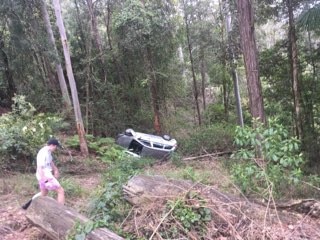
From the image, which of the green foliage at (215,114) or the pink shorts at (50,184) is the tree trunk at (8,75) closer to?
the green foliage at (215,114)

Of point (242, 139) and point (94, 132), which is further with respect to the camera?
point (94, 132)

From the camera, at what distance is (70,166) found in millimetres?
12016

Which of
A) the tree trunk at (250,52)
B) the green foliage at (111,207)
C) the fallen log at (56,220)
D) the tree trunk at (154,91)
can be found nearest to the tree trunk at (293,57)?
the tree trunk at (250,52)

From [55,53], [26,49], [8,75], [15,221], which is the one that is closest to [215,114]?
[55,53]

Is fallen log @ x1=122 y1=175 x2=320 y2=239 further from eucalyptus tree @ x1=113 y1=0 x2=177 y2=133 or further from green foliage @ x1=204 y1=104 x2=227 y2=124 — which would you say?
green foliage @ x1=204 y1=104 x2=227 y2=124

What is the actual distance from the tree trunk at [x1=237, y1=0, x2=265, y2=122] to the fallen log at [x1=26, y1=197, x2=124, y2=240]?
18.9 feet

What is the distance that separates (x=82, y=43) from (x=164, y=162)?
358 inches

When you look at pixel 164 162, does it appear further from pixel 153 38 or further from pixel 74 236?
pixel 74 236

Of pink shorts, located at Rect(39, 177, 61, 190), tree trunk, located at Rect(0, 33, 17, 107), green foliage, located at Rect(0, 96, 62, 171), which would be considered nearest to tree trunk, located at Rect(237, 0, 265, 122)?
pink shorts, located at Rect(39, 177, 61, 190)

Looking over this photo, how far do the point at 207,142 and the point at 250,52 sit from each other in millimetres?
6538

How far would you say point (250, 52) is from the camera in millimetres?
9703

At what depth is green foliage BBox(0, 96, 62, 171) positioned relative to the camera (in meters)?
10.6

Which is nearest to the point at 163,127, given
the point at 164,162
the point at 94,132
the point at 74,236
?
the point at 94,132

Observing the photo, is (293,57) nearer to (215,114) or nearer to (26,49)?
(215,114)
